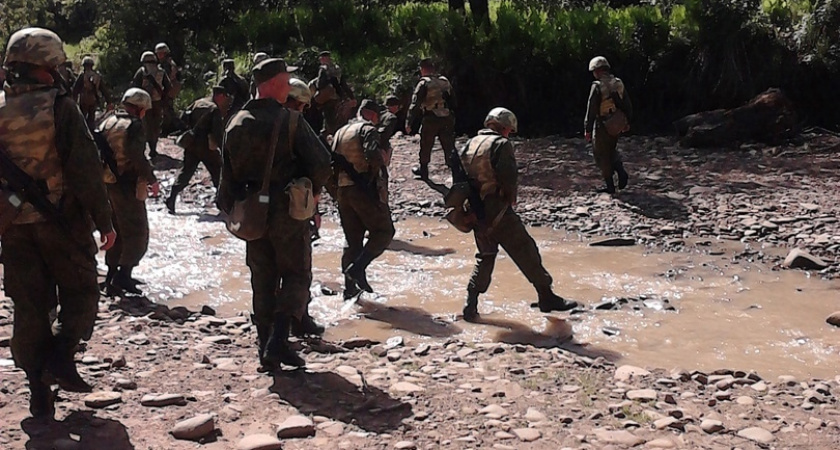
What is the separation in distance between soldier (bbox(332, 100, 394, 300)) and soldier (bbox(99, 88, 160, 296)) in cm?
171

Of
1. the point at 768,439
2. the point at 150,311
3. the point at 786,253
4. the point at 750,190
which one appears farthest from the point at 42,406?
the point at 750,190

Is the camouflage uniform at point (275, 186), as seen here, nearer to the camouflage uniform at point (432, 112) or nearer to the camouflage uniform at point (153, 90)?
the camouflage uniform at point (432, 112)

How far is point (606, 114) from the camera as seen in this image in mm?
12109

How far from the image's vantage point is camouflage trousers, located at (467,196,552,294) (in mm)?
7523

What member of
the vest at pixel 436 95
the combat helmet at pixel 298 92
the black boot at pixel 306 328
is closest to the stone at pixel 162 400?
the black boot at pixel 306 328

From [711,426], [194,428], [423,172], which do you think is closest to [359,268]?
[194,428]

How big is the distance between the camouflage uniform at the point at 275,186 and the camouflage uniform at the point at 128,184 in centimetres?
224

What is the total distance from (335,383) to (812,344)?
4.00m

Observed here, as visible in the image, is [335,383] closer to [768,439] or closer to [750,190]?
[768,439]

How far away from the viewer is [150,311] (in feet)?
25.2

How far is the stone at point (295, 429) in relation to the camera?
4668 mm

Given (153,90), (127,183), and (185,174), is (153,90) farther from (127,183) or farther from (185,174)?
(127,183)

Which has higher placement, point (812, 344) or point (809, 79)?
point (809, 79)

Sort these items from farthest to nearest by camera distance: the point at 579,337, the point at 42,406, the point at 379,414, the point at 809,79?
1. the point at 809,79
2. the point at 579,337
3. the point at 379,414
4. the point at 42,406
